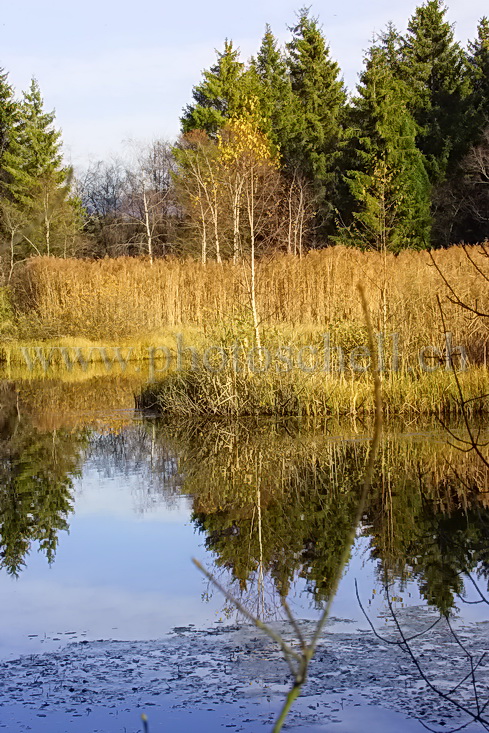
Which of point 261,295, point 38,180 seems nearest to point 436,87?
point 38,180

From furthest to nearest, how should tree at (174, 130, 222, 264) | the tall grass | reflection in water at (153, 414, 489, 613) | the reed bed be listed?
1. tree at (174, 130, 222, 264)
2. the tall grass
3. the reed bed
4. reflection in water at (153, 414, 489, 613)

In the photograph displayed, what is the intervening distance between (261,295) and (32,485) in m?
9.72

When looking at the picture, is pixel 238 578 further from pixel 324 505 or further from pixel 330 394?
pixel 330 394

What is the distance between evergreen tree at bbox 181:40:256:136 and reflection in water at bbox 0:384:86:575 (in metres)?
27.1

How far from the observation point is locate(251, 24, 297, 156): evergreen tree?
36031 millimetres

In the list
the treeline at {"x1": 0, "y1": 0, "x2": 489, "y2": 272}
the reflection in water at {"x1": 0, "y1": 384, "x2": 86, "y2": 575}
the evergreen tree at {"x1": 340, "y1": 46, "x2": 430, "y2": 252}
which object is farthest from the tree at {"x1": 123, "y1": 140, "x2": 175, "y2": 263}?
the reflection in water at {"x1": 0, "y1": 384, "x2": 86, "y2": 575}

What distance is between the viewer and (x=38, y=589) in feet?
19.1

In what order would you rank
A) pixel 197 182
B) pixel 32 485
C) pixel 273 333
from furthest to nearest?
pixel 197 182 < pixel 273 333 < pixel 32 485

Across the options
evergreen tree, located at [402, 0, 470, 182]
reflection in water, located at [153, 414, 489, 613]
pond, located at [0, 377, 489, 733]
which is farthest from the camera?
evergreen tree, located at [402, 0, 470, 182]

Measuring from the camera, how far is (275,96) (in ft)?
129

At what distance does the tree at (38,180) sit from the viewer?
121 feet

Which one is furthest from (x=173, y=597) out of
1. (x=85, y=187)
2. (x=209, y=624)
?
(x=85, y=187)

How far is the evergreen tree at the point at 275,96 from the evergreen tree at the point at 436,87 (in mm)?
4685

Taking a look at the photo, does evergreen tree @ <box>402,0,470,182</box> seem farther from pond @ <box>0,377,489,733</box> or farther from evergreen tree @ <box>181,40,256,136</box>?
pond @ <box>0,377,489,733</box>
